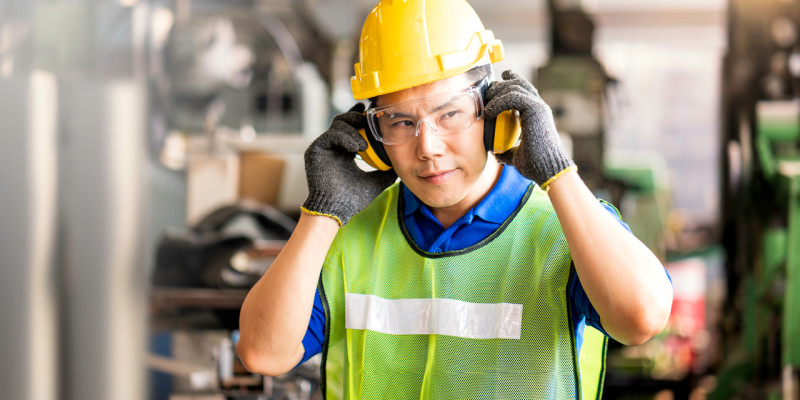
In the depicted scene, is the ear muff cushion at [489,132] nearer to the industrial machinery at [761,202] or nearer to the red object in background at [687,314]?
the industrial machinery at [761,202]

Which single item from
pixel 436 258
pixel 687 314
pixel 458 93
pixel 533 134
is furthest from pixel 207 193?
pixel 687 314

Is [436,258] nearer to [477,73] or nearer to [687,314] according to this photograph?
[477,73]

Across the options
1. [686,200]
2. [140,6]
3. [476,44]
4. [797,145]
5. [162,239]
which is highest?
[140,6]

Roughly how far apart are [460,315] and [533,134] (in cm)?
42

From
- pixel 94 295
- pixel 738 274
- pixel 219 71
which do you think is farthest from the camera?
pixel 738 274

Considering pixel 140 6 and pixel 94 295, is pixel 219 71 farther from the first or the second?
pixel 94 295

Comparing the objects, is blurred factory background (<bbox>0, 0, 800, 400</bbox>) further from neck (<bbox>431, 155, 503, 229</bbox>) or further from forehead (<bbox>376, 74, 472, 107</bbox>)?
forehead (<bbox>376, 74, 472, 107</bbox>)

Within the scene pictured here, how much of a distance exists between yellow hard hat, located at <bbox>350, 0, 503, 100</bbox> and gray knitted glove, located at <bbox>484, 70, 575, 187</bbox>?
0.13m

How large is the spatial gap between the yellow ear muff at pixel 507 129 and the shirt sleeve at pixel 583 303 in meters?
0.23

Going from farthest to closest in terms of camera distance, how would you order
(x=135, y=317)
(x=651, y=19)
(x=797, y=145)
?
(x=651, y=19) → (x=797, y=145) → (x=135, y=317)

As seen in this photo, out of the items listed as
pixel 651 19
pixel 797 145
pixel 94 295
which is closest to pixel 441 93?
pixel 94 295

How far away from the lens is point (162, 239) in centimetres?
342

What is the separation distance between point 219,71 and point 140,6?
1561 mm

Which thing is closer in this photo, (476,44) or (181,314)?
(476,44)
